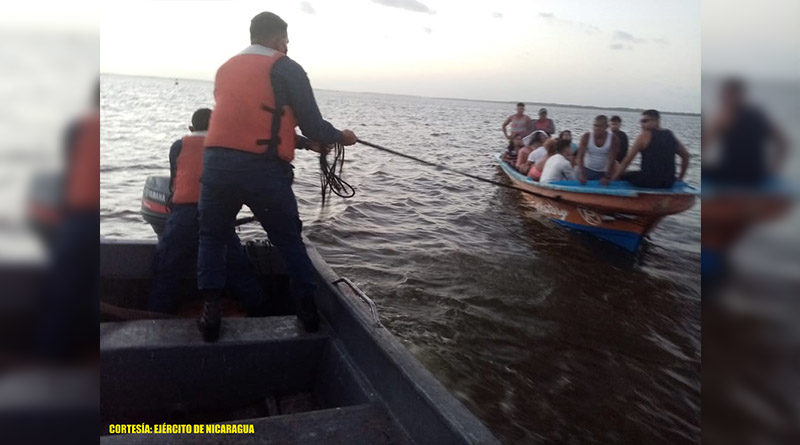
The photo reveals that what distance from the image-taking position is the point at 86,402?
0.80 metres

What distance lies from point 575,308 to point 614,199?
2.81 metres

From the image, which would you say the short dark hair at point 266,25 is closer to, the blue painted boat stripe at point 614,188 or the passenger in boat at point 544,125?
the blue painted boat stripe at point 614,188

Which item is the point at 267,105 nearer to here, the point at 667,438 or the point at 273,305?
the point at 273,305

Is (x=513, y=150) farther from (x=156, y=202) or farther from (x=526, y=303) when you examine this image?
(x=156, y=202)

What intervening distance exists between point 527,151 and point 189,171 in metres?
10.7

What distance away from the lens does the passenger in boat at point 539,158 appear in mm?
10947

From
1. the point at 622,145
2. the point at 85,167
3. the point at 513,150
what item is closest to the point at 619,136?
the point at 622,145

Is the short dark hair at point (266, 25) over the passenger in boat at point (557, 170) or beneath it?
over

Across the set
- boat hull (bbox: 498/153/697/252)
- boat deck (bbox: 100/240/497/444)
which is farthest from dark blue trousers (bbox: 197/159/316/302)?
boat hull (bbox: 498/153/697/252)

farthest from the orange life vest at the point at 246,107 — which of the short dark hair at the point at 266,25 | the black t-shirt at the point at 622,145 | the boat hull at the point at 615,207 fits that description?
the black t-shirt at the point at 622,145

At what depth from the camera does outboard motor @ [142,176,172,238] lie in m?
5.15

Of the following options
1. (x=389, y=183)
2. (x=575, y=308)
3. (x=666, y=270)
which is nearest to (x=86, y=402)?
(x=575, y=308)

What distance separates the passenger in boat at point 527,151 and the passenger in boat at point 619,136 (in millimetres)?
2743

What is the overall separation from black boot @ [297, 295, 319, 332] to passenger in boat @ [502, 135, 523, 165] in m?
12.6
